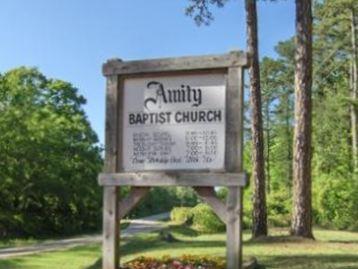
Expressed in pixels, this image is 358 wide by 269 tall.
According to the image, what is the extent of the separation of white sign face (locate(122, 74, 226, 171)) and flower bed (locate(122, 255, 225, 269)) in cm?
125

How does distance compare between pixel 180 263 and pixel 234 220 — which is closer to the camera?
pixel 234 220

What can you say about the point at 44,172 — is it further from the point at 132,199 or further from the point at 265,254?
the point at 132,199

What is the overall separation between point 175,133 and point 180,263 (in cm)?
167

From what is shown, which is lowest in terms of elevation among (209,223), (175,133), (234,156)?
(209,223)

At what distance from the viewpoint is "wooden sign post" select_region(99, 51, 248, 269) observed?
823 cm

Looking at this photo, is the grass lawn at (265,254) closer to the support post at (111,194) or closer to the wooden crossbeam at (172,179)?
the support post at (111,194)

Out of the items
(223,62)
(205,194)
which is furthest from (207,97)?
(205,194)

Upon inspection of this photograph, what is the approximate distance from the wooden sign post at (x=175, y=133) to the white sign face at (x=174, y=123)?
1 centimetres

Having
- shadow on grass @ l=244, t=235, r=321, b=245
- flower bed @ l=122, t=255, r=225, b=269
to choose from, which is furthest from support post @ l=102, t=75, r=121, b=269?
shadow on grass @ l=244, t=235, r=321, b=245

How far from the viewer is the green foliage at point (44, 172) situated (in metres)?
37.7

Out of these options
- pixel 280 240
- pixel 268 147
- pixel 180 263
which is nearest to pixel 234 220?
pixel 180 263

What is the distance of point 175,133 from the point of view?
8.59 meters

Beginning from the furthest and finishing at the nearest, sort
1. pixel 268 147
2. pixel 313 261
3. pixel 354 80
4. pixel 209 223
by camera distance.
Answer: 1. pixel 268 147
2. pixel 354 80
3. pixel 209 223
4. pixel 313 261

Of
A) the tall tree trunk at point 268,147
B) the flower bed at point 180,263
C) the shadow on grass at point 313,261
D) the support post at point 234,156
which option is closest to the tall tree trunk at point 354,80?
the tall tree trunk at point 268,147
